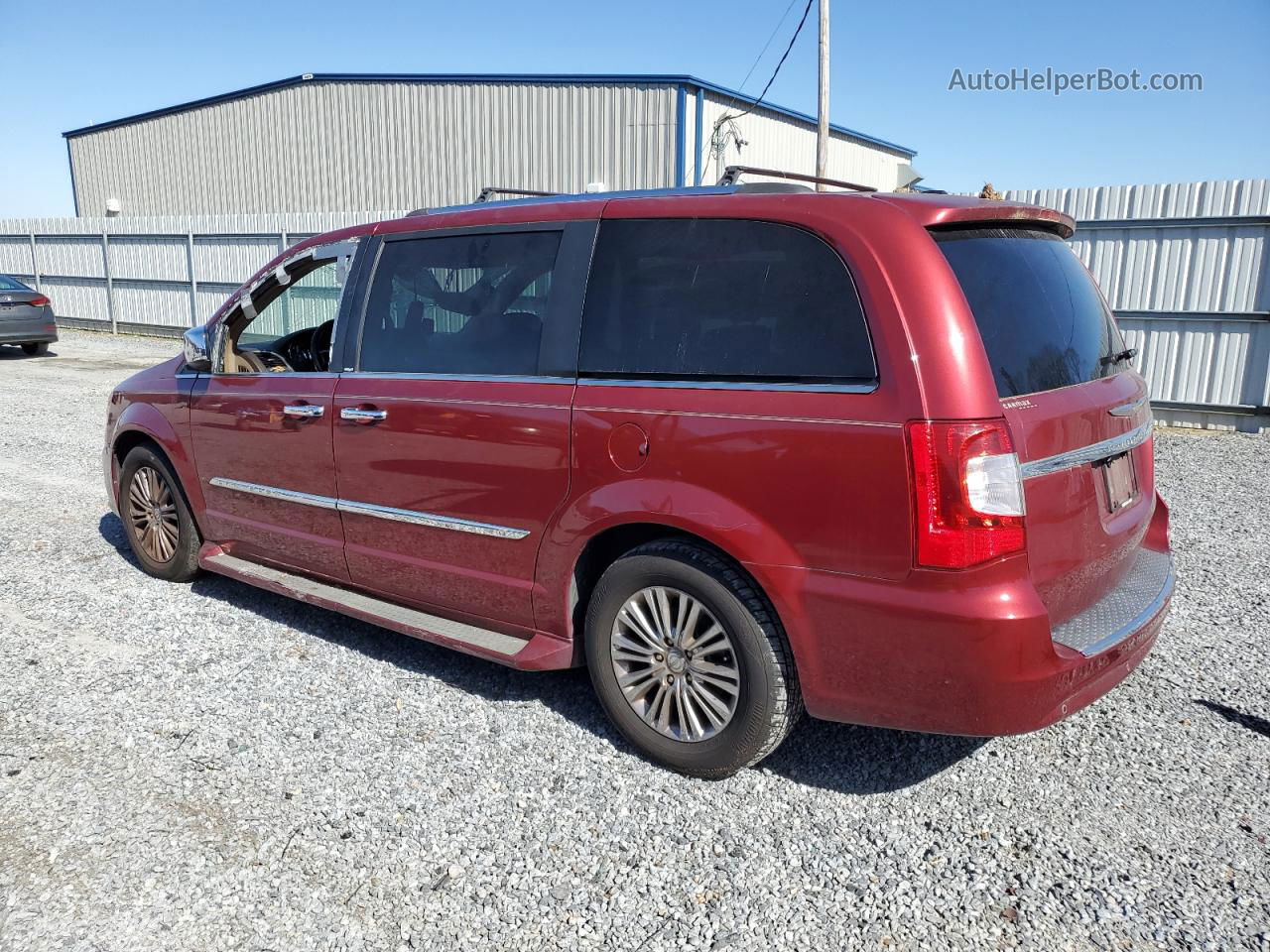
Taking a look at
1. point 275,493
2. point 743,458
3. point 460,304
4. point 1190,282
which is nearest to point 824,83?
point 1190,282

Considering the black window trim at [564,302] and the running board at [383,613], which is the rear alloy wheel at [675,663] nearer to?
the running board at [383,613]

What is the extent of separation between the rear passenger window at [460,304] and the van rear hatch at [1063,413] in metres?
1.47

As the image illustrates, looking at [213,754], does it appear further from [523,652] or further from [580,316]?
[580,316]

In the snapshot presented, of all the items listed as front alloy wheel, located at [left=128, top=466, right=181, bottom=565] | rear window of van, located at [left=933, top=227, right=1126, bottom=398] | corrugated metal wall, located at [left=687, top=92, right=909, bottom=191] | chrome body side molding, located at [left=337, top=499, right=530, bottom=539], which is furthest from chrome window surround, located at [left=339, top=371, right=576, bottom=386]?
corrugated metal wall, located at [left=687, top=92, right=909, bottom=191]

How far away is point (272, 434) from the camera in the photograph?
4355 millimetres

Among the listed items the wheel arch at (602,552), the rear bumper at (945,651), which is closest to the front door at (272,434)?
the wheel arch at (602,552)

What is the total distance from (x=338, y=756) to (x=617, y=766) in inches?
38.2

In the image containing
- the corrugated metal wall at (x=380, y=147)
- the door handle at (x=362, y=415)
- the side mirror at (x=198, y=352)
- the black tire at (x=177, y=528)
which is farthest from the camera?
the corrugated metal wall at (x=380, y=147)

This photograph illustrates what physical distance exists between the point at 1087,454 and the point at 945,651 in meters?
0.81

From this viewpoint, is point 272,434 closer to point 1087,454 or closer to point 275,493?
point 275,493

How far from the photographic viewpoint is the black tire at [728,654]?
2994mm

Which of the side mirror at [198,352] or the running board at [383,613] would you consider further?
the side mirror at [198,352]

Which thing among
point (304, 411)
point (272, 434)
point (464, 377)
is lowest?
point (272, 434)

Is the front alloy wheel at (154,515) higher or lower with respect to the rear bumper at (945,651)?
lower
